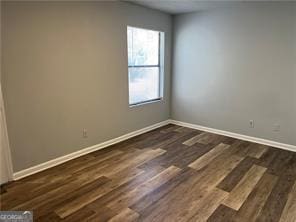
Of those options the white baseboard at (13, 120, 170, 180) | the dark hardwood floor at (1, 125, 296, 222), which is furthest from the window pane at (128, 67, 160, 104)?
the dark hardwood floor at (1, 125, 296, 222)

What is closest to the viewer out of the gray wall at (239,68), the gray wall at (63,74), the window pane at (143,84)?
the gray wall at (63,74)

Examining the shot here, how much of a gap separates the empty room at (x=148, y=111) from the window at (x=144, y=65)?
30 mm

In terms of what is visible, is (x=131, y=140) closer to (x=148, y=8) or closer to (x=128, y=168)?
(x=128, y=168)

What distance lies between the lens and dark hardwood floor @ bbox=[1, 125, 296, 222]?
7.14 ft

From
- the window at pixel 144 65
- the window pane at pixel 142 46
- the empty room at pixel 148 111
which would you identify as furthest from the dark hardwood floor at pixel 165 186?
the window pane at pixel 142 46

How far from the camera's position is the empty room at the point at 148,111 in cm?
240

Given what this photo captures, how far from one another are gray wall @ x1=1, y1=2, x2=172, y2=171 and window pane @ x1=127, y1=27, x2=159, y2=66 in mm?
194

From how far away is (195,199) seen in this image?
2400mm

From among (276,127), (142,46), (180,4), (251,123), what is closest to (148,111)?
(142,46)

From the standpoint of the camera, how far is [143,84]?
14.9 ft

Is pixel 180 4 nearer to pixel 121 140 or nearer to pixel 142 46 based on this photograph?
pixel 142 46

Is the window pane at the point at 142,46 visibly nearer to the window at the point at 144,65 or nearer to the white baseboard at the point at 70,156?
the window at the point at 144,65

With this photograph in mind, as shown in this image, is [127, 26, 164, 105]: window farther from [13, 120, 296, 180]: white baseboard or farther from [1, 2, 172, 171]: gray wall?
[13, 120, 296, 180]: white baseboard

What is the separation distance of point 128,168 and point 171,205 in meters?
0.96
